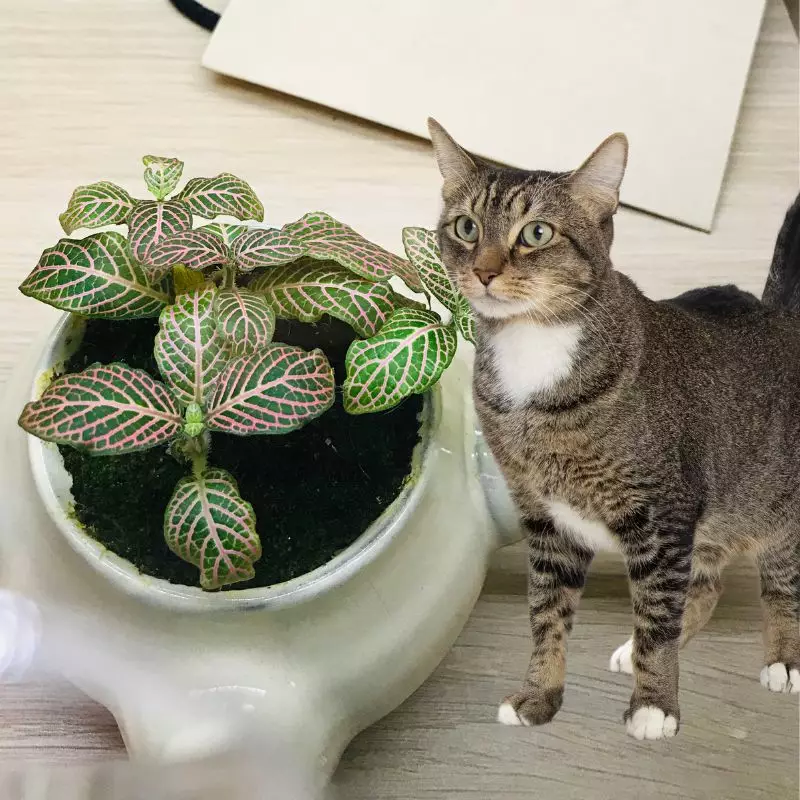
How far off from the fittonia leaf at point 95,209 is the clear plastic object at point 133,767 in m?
0.23

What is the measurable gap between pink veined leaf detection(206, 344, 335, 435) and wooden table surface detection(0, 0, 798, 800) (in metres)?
0.25

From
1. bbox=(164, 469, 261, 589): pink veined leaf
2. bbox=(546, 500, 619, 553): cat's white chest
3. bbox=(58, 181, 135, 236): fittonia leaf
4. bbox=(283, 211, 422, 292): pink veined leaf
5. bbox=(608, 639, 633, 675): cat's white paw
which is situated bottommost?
bbox=(608, 639, 633, 675): cat's white paw

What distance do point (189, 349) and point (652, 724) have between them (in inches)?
16.2

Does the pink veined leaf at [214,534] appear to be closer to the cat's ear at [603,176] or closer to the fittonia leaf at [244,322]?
the fittonia leaf at [244,322]

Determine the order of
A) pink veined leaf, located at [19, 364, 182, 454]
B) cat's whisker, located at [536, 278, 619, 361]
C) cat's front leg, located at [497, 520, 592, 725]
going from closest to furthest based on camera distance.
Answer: pink veined leaf, located at [19, 364, 182, 454], cat's whisker, located at [536, 278, 619, 361], cat's front leg, located at [497, 520, 592, 725]

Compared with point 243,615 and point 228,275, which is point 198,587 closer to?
point 243,615

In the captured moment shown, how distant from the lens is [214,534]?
1.45 feet

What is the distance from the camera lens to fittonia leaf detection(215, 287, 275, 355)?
458 millimetres

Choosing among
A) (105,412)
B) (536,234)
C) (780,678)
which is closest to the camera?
(105,412)

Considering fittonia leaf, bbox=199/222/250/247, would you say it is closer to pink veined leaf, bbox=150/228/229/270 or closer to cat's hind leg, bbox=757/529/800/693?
pink veined leaf, bbox=150/228/229/270

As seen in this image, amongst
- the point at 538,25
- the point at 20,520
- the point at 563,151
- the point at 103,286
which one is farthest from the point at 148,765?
the point at 538,25

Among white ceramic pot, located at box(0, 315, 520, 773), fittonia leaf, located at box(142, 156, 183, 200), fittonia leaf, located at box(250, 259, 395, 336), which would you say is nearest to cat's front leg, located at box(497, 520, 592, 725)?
white ceramic pot, located at box(0, 315, 520, 773)

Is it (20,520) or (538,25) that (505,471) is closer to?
(20,520)

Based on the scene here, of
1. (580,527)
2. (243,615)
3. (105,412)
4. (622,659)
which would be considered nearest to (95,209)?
(105,412)
